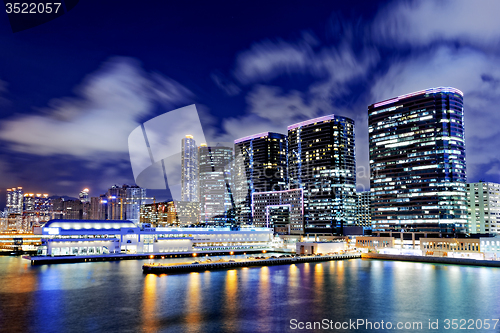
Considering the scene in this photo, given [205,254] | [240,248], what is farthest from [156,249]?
[240,248]

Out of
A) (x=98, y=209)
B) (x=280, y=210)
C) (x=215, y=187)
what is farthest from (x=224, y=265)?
(x=98, y=209)

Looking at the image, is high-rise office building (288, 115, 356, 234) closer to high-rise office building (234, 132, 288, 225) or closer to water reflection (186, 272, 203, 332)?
high-rise office building (234, 132, 288, 225)

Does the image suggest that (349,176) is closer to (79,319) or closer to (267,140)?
(267,140)

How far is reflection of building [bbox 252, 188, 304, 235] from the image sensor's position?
414ft

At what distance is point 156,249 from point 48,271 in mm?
26046

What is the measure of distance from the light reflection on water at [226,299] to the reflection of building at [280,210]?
237 feet

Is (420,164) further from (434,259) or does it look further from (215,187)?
(215,187)

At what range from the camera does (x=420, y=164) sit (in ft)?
308

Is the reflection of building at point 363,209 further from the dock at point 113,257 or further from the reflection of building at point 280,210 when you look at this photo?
the dock at point 113,257

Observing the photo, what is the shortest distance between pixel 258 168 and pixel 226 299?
114579 mm

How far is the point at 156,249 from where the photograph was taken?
7944cm

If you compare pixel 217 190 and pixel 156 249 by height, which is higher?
pixel 217 190

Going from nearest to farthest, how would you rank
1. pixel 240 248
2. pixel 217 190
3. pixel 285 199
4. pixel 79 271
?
pixel 79 271 → pixel 240 248 → pixel 285 199 → pixel 217 190

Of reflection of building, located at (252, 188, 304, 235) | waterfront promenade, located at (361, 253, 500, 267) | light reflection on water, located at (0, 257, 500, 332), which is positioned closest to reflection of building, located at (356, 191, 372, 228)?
reflection of building, located at (252, 188, 304, 235)
